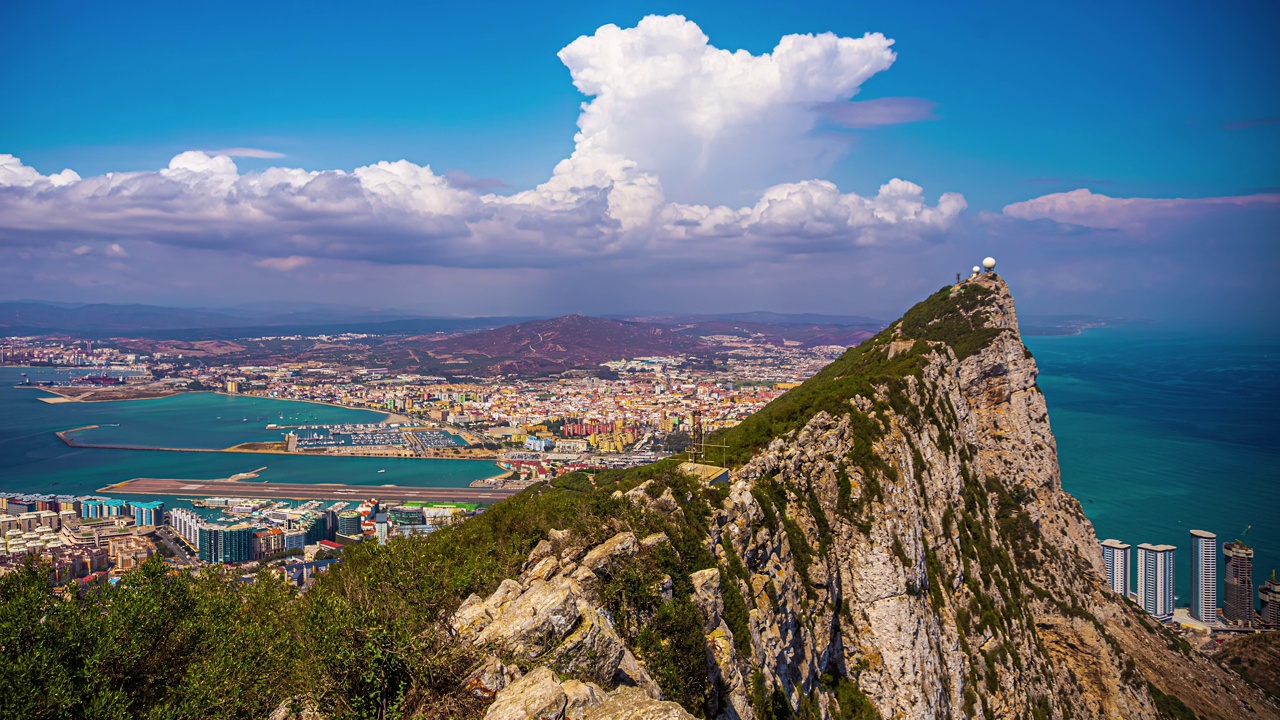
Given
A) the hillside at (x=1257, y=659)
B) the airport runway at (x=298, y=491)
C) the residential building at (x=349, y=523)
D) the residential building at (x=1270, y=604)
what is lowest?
the residential building at (x=1270, y=604)

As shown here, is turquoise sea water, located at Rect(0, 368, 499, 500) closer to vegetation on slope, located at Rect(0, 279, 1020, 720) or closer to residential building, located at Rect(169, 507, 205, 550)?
residential building, located at Rect(169, 507, 205, 550)

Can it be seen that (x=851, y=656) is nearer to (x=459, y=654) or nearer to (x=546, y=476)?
(x=459, y=654)

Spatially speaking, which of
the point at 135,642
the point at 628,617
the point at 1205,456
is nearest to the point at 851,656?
the point at 628,617

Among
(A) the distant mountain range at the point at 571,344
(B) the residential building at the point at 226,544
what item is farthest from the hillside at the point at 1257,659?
(A) the distant mountain range at the point at 571,344

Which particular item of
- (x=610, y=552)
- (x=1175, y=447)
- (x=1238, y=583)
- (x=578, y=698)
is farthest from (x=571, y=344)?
(x=578, y=698)

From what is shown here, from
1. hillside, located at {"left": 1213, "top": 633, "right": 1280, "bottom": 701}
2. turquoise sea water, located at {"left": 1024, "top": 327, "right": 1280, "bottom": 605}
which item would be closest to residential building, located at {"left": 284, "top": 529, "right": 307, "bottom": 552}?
hillside, located at {"left": 1213, "top": 633, "right": 1280, "bottom": 701}

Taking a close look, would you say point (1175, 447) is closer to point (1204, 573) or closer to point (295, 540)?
point (1204, 573)

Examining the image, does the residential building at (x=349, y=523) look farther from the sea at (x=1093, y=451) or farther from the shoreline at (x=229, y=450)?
the shoreline at (x=229, y=450)
